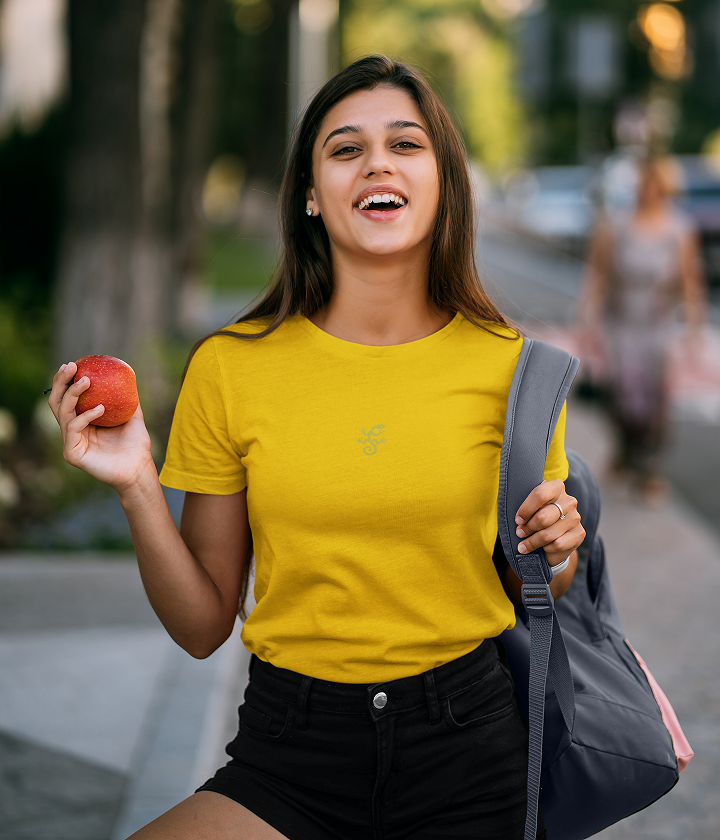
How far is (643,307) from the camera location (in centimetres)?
743

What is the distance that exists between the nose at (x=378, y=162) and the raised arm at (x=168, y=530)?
Result: 639 mm

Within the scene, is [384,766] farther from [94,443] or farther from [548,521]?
[94,443]

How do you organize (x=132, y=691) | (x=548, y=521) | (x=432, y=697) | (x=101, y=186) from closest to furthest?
(x=548, y=521), (x=432, y=697), (x=132, y=691), (x=101, y=186)

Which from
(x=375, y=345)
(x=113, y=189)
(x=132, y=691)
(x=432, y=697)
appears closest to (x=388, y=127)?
(x=375, y=345)

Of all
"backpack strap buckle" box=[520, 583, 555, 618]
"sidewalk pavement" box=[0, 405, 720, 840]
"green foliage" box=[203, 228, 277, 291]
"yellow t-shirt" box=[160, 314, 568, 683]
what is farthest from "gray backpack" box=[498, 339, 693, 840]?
"green foliage" box=[203, 228, 277, 291]

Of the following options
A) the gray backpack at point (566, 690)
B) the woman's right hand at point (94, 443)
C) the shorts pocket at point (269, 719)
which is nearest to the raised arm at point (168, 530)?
the woman's right hand at point (94, 443)

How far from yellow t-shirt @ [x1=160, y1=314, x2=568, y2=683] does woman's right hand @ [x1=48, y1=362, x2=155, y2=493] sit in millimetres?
127

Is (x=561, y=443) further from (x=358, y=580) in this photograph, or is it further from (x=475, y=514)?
(x=358, y=580)

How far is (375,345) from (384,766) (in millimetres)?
788

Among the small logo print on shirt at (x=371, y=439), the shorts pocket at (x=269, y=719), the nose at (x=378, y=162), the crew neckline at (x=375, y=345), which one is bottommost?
the shorts pocket at (x=269, y=719)

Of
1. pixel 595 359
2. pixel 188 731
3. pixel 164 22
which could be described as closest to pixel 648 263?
pixel 595 359

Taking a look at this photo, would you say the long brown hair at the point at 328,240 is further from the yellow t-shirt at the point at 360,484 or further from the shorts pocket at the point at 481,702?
the shorts pocket at the point at 481,702

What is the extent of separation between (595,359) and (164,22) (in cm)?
430

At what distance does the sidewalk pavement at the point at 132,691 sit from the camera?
3.37 m
